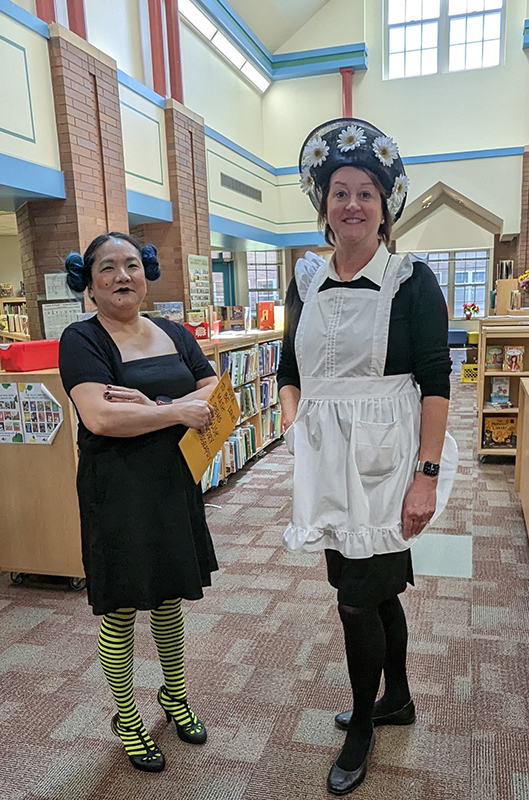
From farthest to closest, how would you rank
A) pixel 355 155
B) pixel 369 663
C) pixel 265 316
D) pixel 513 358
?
pixel 265 316 → pixel 513 358 → pixel 369 663 → pixel 355 155

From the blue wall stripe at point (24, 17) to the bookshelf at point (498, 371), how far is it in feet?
13.1

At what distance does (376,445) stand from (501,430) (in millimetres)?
3799

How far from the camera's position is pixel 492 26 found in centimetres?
927

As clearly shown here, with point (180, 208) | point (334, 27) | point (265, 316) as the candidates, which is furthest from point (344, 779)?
point (334, 27)

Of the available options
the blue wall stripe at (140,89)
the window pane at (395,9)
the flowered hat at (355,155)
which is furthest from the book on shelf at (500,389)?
the window pane at (395,9)

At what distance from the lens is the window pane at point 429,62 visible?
9573 millimetres

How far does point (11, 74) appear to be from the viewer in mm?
3891

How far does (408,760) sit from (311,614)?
89 cm

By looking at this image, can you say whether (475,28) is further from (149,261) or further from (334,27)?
(149,261)

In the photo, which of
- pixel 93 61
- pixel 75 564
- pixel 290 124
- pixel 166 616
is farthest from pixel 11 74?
pixel 290 124

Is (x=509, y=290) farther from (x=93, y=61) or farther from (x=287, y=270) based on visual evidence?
(x=287, y=270)

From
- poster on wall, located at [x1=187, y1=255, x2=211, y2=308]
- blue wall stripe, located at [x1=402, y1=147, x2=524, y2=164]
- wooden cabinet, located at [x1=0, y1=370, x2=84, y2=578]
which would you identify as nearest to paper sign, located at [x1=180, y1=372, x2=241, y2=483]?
wooden cabinet, located at [x1=0, y1=370, x2=84, y2=578]

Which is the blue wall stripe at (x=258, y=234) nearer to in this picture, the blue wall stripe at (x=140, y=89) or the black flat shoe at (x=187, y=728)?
the blue wall stripe at (x=140, y=89)

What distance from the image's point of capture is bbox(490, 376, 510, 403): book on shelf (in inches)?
194
